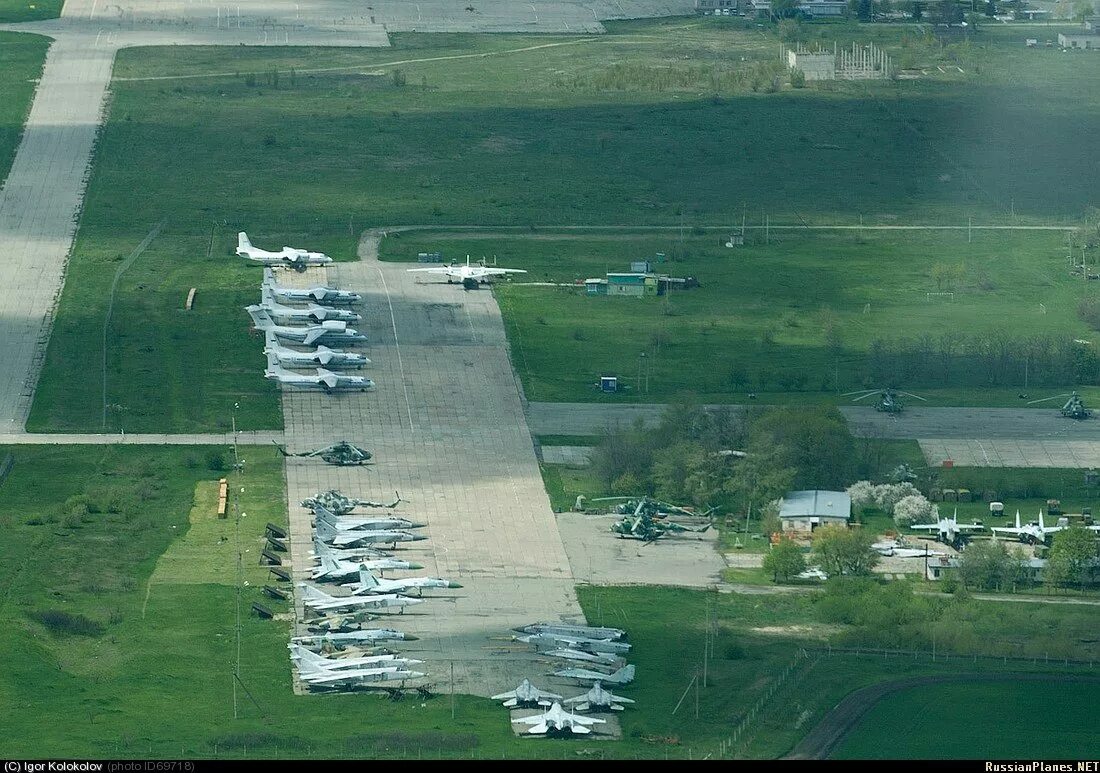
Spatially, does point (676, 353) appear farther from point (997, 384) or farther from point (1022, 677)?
point (1022, 677)

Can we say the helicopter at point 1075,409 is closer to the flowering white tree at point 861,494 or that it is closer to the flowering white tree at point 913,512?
the flowering white tree at point 861,494

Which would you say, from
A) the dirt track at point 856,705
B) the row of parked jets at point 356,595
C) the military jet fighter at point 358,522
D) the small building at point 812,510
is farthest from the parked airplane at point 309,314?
the dirt track at point 856,705

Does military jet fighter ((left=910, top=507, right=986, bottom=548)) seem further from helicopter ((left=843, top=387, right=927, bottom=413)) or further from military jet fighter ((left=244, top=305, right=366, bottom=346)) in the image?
military jet fighter ((left=244, top=305, right=366, bottom=346))

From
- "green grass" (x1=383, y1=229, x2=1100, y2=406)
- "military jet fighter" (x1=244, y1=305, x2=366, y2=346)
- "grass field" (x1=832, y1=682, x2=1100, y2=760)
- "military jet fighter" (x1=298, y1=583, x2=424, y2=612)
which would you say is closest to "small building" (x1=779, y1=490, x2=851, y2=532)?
"green grass" (x1=383, y1=229, x2=1100, y2=406)

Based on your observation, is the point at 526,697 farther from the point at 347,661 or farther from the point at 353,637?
the point at 353,637

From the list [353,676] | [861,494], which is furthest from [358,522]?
[861,494]

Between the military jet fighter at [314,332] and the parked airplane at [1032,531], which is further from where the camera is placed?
the military jet fighter at [314,332]

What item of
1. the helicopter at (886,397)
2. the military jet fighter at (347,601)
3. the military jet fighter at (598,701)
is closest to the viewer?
the military jet fighter at (598,701)
